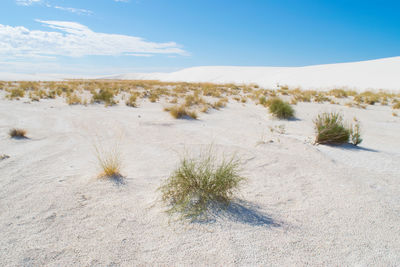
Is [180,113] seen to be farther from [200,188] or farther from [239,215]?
[239,215]

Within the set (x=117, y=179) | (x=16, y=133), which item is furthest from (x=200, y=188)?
(x=16, y=133)

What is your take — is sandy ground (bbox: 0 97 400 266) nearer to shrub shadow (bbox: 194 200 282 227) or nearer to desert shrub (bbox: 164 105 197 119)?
shrub shadow (bbox: 194 200 282 227)

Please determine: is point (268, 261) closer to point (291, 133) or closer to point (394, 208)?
point (394, 208)

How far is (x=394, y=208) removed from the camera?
8.61 ft

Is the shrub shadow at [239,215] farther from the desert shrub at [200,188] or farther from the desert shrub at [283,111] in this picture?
the desert shrub at [283,111]

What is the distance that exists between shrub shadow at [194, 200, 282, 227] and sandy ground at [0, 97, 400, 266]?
14mm

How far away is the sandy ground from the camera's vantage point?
5.97 feet

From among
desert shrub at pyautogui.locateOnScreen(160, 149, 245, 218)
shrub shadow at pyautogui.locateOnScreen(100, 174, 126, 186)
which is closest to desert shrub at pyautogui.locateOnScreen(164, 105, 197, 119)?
shrub shadow at pyautogui.locateOnScreen(100, 174, 126, 186)

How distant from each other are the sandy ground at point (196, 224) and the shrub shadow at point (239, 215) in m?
0.01

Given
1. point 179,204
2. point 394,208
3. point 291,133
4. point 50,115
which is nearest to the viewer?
point 179,204

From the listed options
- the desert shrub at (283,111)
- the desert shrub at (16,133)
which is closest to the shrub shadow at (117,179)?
the desert shrub at (16,133)

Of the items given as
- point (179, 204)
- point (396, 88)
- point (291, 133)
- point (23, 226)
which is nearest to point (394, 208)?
point (179, 204)

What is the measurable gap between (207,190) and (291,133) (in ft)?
15.5

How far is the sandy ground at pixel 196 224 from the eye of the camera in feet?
5.97
